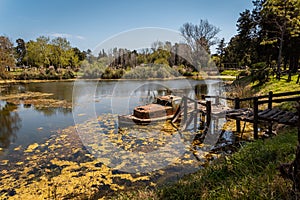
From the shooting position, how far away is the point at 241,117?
6238 mm

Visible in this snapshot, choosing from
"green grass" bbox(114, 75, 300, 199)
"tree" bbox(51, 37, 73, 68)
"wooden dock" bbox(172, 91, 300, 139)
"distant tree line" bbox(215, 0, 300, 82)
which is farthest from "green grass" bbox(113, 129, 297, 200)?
"tree" bbox(51, 37, 73, 68)

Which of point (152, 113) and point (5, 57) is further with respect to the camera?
point (5, 57)

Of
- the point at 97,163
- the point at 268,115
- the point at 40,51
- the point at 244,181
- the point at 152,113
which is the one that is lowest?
the point at 97,163

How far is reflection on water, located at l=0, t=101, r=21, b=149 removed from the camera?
7950 mm

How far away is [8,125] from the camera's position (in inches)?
396

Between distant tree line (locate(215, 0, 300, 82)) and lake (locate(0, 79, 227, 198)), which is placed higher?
distant tree line (locate(215, 0, 300, 82))

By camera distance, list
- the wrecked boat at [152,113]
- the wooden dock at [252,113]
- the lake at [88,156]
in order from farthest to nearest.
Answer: the wrecked boat at [152,113] → the wooden dock at [252,113] → the lake at [88,156]

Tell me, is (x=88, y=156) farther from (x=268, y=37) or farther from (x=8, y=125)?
(x=268, y=37)

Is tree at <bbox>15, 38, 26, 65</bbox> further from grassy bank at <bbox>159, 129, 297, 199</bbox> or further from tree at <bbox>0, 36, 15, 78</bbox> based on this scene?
grassy bank at <bbox>159, 129, 297, 199</bbox>

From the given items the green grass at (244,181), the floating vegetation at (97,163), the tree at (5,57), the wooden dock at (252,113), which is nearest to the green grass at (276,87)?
the wooden dock at (252,113)

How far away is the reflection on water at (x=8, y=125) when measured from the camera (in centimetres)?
795

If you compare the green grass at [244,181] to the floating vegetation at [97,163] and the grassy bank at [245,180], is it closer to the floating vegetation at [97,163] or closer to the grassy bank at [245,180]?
the grassy bank at [245,180]

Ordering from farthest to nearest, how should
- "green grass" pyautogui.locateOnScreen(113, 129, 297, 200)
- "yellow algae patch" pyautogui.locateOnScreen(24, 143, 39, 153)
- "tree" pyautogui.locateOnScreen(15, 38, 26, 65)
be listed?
"tree" pyautogui.locateOnScreen(15, 38, 26, 65) → "yellow algae patch" pyautogui.locateOnScreen(24, 143, 39, 153) → "green grass" pyautogui.locateOnScreen(113, 129, 297, 200)

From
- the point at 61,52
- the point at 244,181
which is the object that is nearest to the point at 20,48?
the point at 61,52
